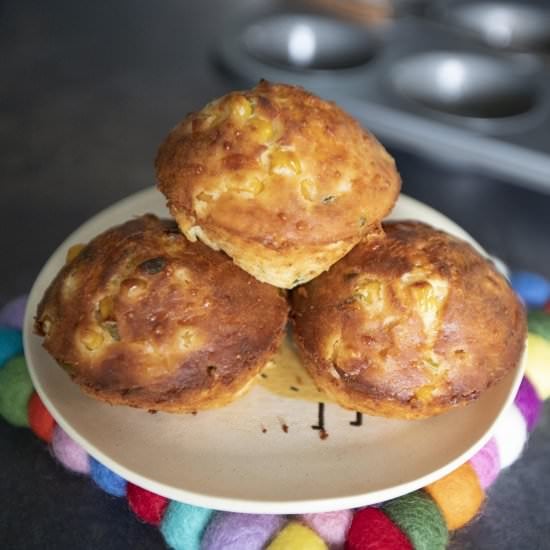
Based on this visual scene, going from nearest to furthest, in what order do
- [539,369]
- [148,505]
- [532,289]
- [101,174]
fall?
1. [148,505]
2. [539,369]
3. [532,289]
4. [101,174]

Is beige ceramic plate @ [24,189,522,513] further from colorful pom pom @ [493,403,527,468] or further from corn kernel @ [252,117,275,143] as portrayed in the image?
corn kernel @ [252,117,275,143]

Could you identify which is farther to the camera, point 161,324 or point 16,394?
point 16,394

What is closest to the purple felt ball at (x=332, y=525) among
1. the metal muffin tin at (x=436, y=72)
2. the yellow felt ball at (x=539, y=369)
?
the yellow felt ball at (x=539, y=369)

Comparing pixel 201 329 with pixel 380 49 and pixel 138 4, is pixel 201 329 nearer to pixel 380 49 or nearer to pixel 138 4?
pixel 380 49

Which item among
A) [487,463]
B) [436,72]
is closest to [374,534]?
[487,463]

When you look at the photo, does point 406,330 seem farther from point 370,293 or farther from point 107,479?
point 107,479
